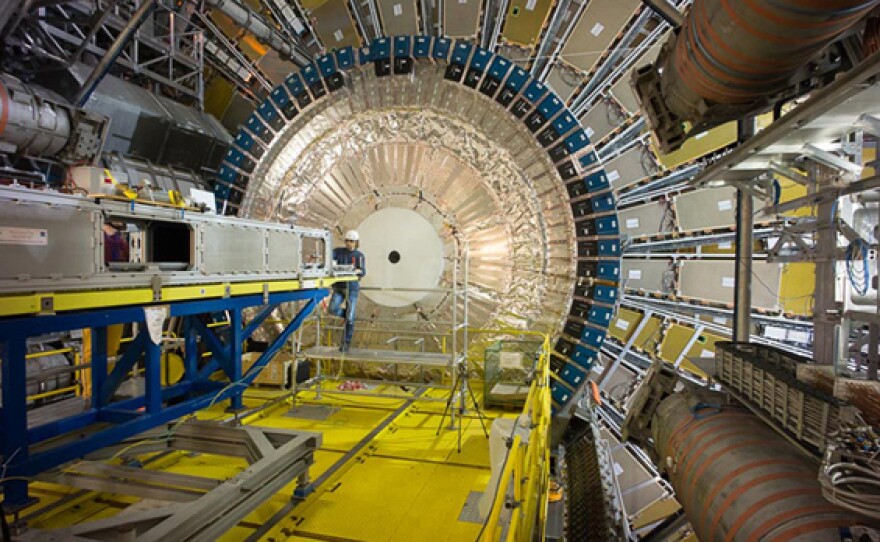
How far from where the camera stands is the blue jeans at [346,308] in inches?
258

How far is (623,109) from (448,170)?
2434 mm

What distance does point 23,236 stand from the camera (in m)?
2.72

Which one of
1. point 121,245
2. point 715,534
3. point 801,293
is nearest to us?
point 715,534

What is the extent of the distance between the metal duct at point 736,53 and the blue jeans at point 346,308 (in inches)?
163

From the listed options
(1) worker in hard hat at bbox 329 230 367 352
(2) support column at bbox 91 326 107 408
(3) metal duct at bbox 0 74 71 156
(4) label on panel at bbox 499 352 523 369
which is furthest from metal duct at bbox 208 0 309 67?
(4) label on panel at bbox 499 352 523 369

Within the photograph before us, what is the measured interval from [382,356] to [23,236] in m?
3.88

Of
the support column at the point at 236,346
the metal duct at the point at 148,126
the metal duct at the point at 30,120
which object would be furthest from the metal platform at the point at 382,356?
the metal duct at the point at 148,126

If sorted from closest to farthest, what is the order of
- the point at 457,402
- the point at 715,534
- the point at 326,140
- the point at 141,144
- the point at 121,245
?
the point at 715,534 → the point at 121,245 → the point at 457,402 → the point at 326,140 → the point at 141,144

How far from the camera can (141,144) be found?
8.83 m

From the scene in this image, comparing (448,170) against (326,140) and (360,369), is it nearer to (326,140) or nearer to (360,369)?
(326,140)

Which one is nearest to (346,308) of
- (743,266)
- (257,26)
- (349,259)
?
(349,259)

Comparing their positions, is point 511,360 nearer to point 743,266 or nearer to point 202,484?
point 743,266

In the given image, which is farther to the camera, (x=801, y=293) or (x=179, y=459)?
(x=801, y=293)

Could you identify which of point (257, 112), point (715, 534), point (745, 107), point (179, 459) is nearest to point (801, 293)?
point (745, 107)
